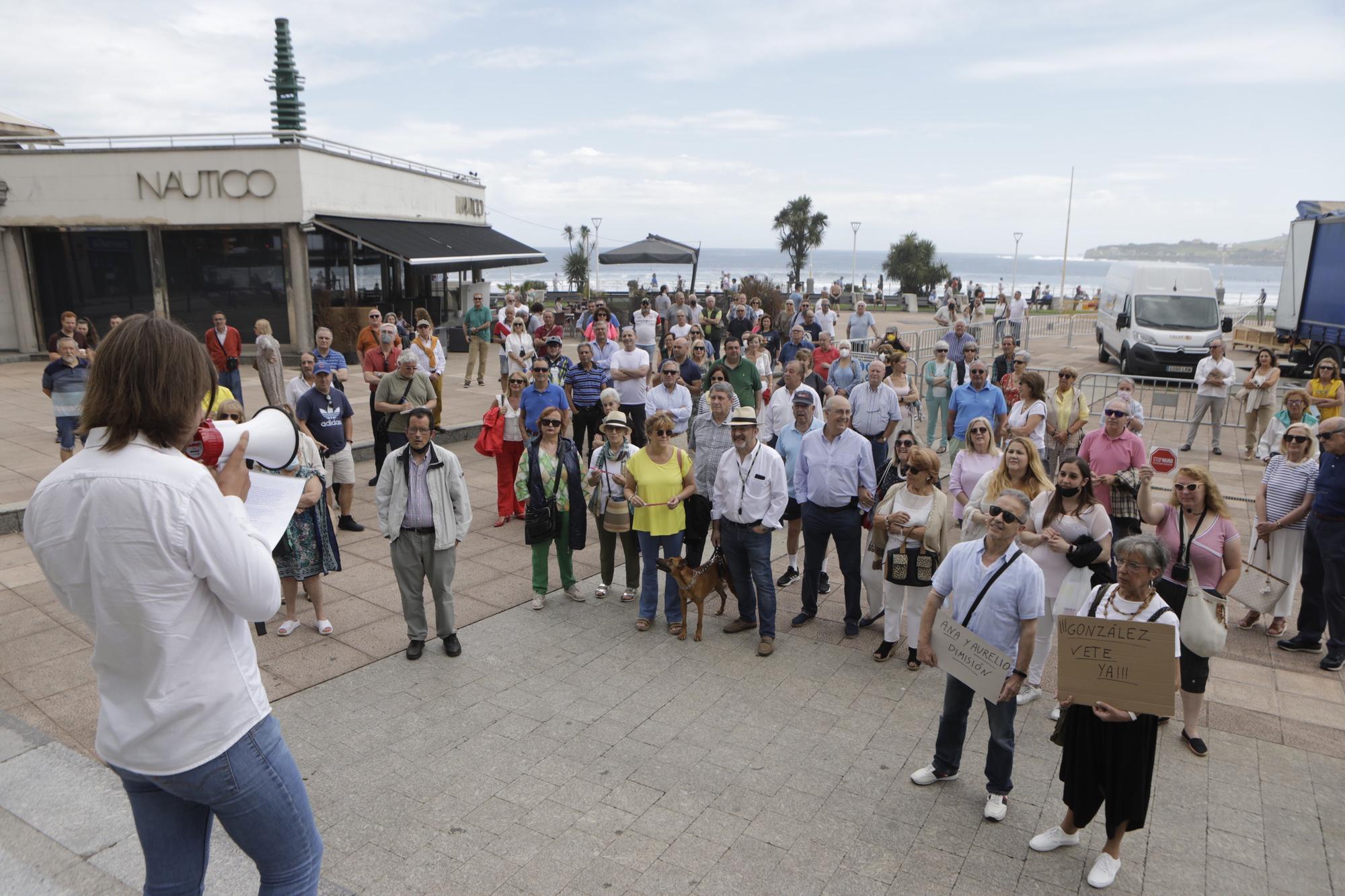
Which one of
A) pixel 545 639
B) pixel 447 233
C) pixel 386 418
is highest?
pixel 447 233

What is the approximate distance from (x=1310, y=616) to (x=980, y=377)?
3.68 metres

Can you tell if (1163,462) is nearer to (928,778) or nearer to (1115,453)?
(1115,453)

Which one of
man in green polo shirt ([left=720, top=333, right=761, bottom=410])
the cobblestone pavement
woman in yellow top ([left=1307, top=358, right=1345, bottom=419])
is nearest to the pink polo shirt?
the cobblestone pavement

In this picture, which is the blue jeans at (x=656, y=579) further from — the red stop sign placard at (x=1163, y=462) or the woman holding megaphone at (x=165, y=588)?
the woman holding megaphone at (x=165, y=588)

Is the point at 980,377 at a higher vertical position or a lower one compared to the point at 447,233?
lower

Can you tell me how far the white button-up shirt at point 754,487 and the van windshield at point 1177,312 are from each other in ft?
52.5

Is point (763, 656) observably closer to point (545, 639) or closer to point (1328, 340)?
point (545, 639)

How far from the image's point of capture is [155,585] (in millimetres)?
1970

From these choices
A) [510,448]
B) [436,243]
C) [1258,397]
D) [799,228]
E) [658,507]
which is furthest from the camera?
[799,228]

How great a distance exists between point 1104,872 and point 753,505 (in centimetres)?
316

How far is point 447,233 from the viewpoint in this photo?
24094 millimetres

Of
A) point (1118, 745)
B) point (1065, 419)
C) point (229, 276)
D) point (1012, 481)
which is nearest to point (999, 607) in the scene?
point (1118, 745)

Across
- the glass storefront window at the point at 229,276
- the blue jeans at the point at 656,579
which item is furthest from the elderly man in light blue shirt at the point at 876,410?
the glass storefront window at the point at 229,276

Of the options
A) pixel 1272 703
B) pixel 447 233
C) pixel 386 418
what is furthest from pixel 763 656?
pixel 447 233
